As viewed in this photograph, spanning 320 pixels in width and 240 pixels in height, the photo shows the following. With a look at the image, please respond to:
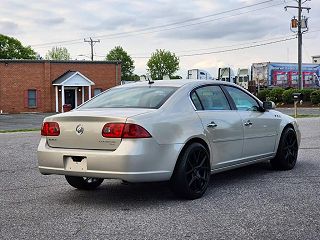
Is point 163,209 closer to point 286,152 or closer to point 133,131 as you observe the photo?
point 133,131

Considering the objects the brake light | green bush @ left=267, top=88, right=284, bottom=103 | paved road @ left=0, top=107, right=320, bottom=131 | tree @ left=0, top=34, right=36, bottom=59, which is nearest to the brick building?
paved road @ left=0, top=107, right=320, bottom=131

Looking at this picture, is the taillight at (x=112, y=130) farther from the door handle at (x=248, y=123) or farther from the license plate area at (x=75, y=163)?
the door handle at (x=248, y=123)

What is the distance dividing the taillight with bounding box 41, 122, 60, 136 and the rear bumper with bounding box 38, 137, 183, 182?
247 mm

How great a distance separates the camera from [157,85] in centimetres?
670

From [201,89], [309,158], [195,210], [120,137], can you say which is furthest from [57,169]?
[309,158]

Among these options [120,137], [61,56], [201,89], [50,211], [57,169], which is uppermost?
[61,56]

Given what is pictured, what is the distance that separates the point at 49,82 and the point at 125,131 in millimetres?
40124

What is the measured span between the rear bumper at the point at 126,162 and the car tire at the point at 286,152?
2.70 m

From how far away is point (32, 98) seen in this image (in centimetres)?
4362

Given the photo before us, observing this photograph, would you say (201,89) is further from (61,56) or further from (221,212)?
(61,56)

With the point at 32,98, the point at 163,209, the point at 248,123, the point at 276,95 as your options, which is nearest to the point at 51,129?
the point at 163,209

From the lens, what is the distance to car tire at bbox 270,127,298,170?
7.91m

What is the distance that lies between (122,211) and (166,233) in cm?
102

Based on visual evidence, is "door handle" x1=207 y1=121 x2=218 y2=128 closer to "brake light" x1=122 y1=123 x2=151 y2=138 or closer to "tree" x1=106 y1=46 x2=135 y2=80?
"brake light" x1=122 y1=123 x2=151 y2=138
